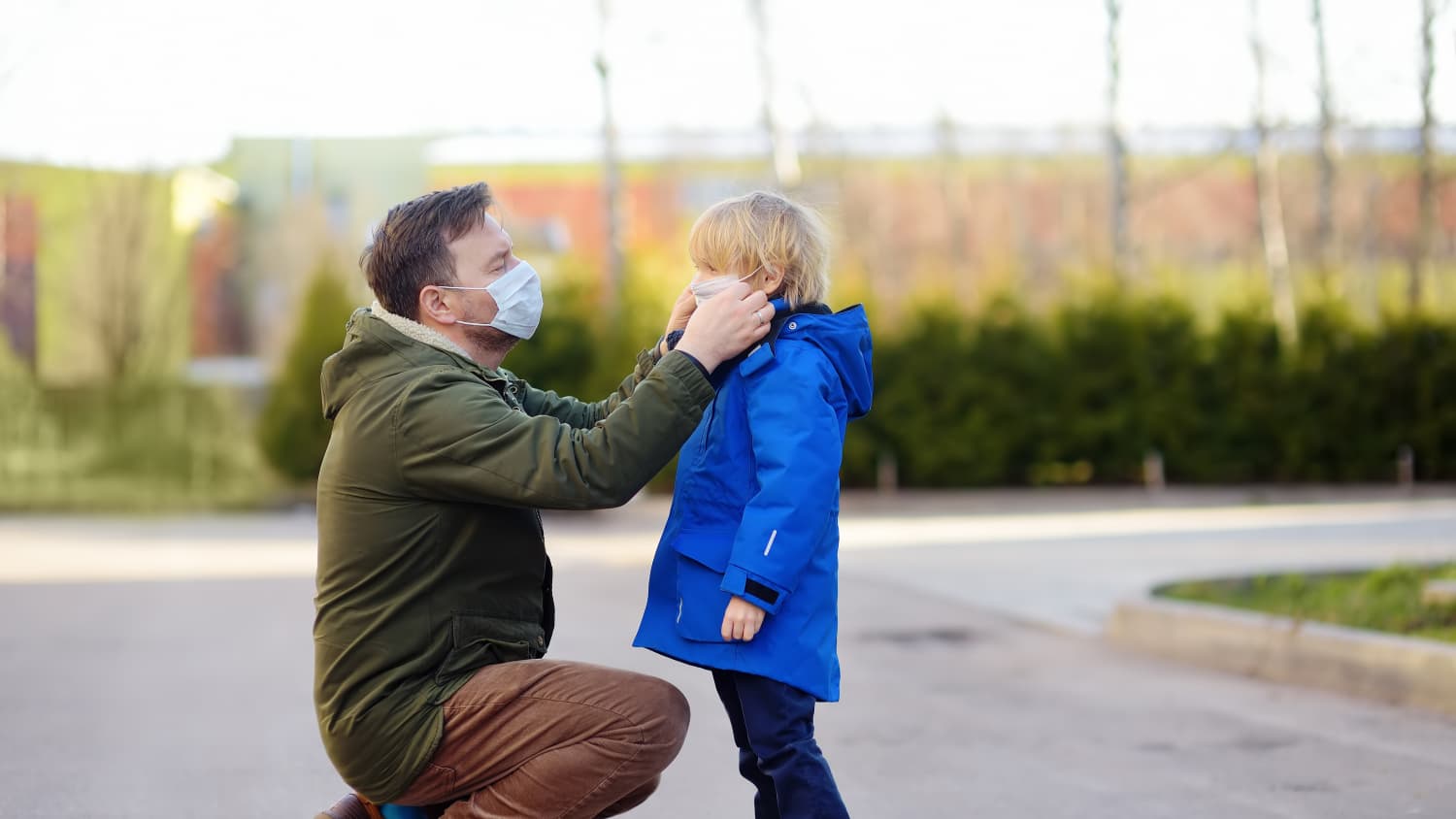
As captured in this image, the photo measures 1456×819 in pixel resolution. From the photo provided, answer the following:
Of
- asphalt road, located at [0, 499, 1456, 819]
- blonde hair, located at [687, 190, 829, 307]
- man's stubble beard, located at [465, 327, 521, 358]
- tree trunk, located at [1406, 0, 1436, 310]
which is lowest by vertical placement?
asphalt road, located at [0, 499, 1456, 819]

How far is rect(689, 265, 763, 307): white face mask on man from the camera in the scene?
3.97 meters

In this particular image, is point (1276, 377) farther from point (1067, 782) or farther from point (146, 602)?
point (1067, 782)

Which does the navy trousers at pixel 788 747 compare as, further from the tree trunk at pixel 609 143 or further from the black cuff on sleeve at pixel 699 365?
the tree trunk at pixel 609 143

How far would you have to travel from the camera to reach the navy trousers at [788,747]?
385 centimetres

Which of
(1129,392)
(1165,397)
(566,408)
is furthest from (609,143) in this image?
(566,408)

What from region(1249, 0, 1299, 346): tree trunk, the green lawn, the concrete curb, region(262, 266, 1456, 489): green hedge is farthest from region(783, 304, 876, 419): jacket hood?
A: region(1249, 0, 1299, 346): tree trunk

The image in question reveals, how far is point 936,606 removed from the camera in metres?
11.4

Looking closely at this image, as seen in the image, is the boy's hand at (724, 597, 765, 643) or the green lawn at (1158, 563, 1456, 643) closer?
the boy's hand at (724, 597, 765, 643)

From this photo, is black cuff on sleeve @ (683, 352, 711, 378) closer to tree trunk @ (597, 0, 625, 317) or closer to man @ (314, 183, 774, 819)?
man @ (314, 183, 774, 819)

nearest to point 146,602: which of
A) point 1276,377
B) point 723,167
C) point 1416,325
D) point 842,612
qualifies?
point 842,612

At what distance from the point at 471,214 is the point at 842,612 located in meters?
7.62

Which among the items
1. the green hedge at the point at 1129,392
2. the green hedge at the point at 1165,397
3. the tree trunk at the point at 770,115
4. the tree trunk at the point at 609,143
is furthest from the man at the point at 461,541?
the tree trunk at the point at 770,115

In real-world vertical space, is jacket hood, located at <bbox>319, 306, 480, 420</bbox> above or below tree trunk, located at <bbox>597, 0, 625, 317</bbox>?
below

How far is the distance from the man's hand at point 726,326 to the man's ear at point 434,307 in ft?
1.81
